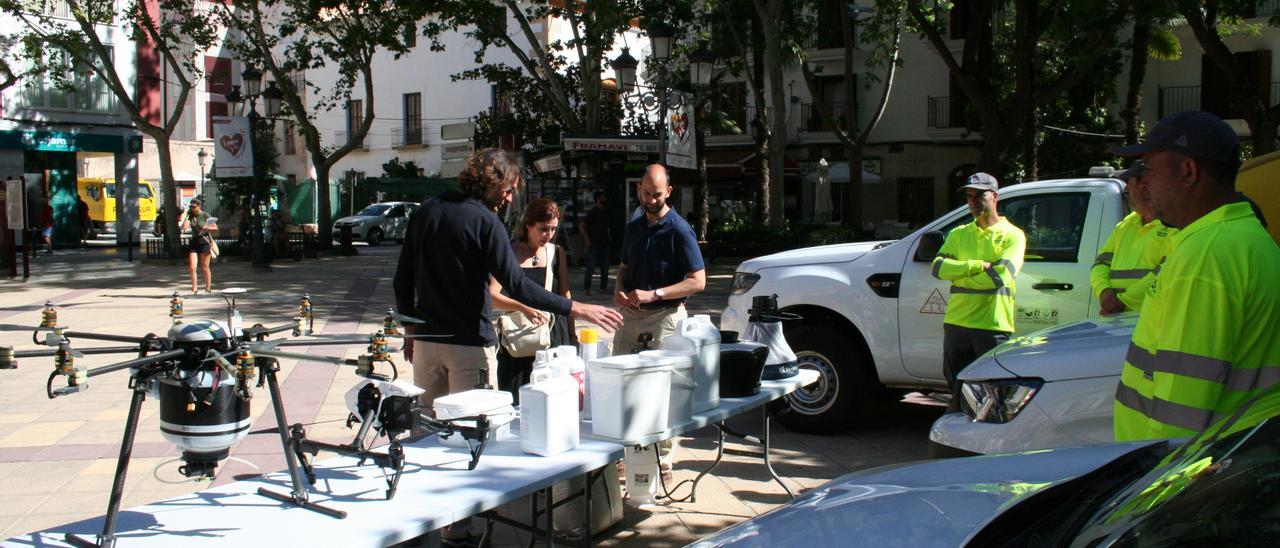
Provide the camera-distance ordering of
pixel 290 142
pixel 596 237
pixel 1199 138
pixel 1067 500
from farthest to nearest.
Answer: pixel 290 142
pixel 596 237
pixel 1199 138
pixel 1067 500

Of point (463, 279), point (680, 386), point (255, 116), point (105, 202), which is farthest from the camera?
point (105, 202)

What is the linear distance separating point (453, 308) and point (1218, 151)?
2940 mm

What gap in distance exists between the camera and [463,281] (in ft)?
14.6

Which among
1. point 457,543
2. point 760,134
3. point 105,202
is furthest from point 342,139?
point 457,543

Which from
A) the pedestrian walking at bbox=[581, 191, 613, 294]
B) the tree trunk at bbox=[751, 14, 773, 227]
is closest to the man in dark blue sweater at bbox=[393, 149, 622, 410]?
the pedestrian walking at bbox=[581, 191, 613, 294]

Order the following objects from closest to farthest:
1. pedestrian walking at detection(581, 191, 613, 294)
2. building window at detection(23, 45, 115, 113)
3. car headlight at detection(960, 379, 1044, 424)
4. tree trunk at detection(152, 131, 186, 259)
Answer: car headlight at detection(960, 379, 1044, 424)
pedestrian walking at detection(581, 191, 613, 294)
tree trunk at detection(152, 131, 186, 259)
building window at detection(23, 45, 115, 113)

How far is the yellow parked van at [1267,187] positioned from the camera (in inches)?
208

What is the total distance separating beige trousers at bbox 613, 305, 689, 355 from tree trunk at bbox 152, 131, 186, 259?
2172 cm

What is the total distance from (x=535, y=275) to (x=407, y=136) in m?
46.9

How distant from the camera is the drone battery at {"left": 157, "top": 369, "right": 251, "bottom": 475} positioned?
9.46 feet

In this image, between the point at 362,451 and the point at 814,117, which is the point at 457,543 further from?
the point at 814,117

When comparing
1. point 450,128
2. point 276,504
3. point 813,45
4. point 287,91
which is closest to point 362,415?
point 276,504

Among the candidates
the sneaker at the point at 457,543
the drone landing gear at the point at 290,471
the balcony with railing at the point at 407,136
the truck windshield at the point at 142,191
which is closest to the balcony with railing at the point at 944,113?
the balcony with railing at the point at 407,136

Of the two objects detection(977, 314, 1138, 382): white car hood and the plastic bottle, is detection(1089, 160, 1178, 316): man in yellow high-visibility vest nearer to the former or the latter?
detection(977, 314, 1138, 382): white car hood
